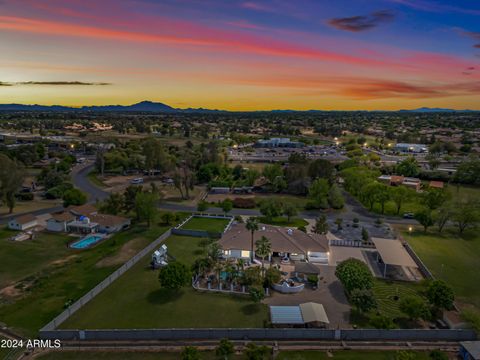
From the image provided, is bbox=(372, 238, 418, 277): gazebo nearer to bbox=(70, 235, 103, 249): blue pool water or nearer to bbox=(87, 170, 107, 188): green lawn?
bbox=(70, 235, 103, 249): blue pool water

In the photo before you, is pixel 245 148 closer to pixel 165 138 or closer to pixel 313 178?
pixel 165 138

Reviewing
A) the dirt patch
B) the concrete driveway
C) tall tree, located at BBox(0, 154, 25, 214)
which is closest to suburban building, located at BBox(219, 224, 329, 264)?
the concrete driveway

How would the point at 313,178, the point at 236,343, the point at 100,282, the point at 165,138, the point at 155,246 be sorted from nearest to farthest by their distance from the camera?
the point at 236,343 → the point at 100,282 → the point at 155,246 → the point at 313,178 → the point at 165,138

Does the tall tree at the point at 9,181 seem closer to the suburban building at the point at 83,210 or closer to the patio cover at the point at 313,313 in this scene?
the suburban building at the point at 83,210

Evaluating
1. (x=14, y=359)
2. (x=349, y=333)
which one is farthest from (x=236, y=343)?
(x=14, y=359)

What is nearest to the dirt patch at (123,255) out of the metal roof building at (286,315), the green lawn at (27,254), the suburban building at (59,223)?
the green lawn at (27,254)

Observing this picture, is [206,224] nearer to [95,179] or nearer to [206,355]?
[206,355]
